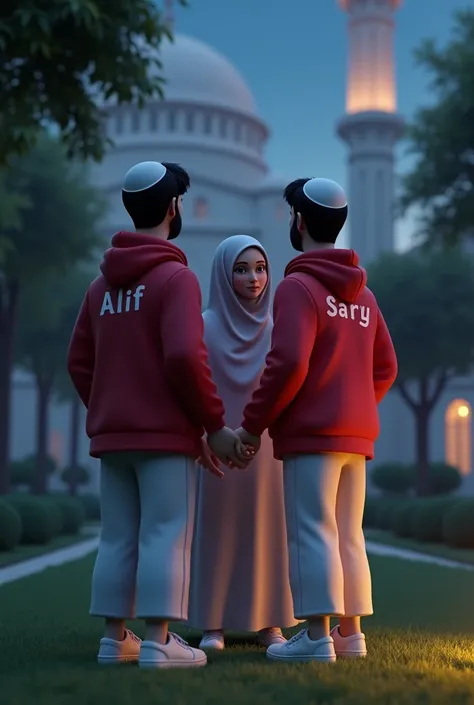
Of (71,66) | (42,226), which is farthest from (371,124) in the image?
(71,66)

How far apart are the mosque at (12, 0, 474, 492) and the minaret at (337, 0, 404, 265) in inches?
2.2

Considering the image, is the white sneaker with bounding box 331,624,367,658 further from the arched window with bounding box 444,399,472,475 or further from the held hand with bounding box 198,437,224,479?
the arched window with bounding box 444,399,472,475

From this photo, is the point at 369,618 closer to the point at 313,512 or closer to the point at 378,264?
the point at 313,512

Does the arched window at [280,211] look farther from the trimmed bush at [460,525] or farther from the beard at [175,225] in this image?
the beard at [175,225]

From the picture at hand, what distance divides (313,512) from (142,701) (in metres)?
1.41

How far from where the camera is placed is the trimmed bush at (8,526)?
14242 millimetres

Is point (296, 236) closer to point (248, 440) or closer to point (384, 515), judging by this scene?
point (248, 440)

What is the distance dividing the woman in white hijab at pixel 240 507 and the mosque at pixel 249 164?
132 feet

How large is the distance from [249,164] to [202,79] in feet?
22.4

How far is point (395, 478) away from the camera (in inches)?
1554

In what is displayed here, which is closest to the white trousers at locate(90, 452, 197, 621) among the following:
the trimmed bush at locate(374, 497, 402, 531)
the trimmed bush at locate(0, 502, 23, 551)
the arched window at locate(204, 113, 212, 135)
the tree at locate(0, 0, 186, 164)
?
the tree at locate(0, 0, 186, 164)

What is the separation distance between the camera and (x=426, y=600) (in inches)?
325

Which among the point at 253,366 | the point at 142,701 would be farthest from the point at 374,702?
the point at 253,366

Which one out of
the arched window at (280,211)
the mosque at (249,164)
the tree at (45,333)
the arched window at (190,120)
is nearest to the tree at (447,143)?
the tree at (45,333)
